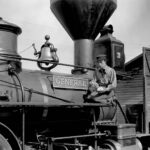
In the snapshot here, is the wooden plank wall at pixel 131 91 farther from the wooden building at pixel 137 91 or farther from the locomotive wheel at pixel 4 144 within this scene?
the locomotive wheel at pixel 4 144

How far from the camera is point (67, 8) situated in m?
7.38

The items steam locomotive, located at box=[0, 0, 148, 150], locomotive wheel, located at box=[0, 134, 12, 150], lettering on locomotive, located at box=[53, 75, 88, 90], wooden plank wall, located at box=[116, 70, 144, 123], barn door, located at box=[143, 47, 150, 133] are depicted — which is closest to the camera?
locomotive wheel, located at box=[0, 134, 12, 150]

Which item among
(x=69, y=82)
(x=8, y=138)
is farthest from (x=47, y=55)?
(x=8, y=138)

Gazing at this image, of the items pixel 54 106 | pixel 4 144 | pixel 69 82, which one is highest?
pixel 69 82

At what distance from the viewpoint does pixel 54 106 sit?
16.6 ft

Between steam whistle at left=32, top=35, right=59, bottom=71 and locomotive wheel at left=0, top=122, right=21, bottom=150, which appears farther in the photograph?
steam whistle at left=32, top=35, right=59, bottom=71

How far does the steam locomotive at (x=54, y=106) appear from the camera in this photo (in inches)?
199

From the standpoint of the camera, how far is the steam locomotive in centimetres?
506

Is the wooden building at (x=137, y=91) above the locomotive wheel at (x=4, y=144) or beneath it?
above

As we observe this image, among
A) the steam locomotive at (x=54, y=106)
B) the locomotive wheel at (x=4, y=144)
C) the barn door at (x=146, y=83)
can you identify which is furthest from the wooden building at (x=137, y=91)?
the locomotive wheel at (x=4, y=144)

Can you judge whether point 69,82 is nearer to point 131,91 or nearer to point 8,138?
point 8,138

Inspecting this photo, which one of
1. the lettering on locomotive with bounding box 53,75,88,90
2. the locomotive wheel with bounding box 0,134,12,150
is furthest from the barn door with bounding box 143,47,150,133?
the locomotive wheel with bounding box 0,134,12,150

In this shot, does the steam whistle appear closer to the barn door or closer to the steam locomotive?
A: the steam locomotive

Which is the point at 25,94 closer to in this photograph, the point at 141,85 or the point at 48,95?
the point at 48,95
